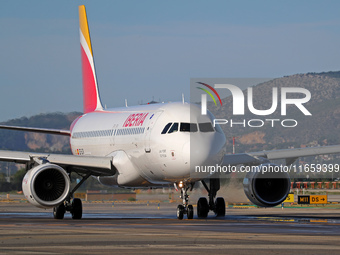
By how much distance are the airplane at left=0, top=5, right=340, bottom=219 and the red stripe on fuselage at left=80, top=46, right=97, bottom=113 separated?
526 cm

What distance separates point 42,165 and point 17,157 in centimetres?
136

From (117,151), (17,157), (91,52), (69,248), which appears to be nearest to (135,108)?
(117,151)

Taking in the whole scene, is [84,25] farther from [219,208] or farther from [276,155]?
[219,208]

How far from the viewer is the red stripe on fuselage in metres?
40.5

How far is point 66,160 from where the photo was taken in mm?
29375

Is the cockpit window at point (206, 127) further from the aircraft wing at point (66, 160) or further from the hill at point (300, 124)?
the hill at point (300, 124)

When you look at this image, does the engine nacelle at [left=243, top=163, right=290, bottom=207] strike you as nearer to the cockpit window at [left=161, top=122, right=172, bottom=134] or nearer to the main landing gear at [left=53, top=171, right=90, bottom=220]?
the cockpit window at [left=161, top=122, right=172, bottom=134]

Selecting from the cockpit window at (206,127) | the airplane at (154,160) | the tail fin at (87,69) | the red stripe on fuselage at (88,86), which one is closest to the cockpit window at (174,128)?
the airplane at (154,160)

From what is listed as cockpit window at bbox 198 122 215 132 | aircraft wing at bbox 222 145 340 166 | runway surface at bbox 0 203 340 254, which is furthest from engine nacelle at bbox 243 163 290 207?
runway surface at bbox 0 203 340 254

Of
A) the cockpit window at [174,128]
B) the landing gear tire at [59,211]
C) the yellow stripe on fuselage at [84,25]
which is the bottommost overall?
the landing gear tire at [59,211]

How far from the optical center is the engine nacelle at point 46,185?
2752 centimetres

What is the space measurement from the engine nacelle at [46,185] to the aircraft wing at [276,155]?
641 cm

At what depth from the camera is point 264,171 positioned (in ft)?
99.0

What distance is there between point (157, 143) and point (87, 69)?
1497 centimetres
